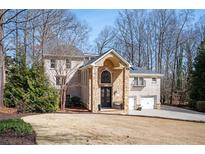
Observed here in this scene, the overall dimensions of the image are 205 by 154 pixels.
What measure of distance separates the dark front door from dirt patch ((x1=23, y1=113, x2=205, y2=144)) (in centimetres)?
→ 530

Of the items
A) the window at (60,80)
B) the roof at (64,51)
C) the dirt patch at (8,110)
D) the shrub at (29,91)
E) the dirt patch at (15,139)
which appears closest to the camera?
the dirt patch at (15,139)

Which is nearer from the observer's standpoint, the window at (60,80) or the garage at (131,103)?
the garage at (131,103)

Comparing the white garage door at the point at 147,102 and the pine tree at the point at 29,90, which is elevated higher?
the pine tree at the point at 29,90

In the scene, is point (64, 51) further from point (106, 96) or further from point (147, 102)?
point (147, 102)

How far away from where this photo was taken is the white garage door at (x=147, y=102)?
14.2 m

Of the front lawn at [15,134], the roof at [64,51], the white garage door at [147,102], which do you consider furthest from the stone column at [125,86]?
the front lawn at [15,134]

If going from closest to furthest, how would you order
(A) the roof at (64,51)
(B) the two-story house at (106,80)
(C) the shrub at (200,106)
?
(C) the shrub at (200,106)
(A) the roof at (64,51)
(B) the two-story house at (106,80)

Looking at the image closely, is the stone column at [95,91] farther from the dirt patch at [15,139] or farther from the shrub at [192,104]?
the dirt patch at [15,139]

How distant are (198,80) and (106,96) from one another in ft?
18.3

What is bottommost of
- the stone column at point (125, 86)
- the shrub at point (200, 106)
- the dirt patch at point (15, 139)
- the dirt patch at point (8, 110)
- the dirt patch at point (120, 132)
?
the dirt patch at point (120, 132)

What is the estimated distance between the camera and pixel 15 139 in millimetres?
5930

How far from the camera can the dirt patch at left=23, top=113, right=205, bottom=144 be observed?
267 inches

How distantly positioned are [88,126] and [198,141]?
3.26m
